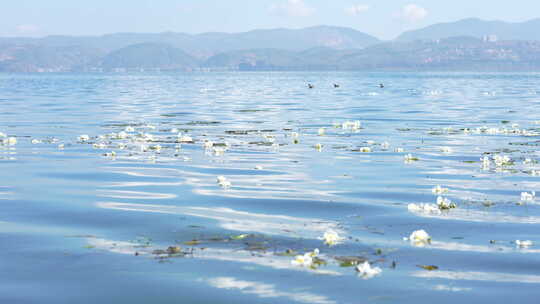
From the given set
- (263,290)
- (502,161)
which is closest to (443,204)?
(263,290)

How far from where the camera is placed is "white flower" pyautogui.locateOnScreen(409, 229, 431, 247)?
909 cm

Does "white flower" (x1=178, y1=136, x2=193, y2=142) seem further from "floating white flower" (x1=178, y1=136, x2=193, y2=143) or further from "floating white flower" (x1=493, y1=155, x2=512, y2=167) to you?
"floating white flower" (x1=493, y1=155, x2=512, y2=167)

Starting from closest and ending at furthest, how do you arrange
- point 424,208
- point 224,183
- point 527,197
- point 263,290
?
point 263,290 < point 424,208 < point 527,197 < point 224,183

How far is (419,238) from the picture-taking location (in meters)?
9.15

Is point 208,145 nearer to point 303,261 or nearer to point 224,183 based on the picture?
point 224,183

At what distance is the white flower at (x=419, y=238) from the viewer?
9086 millimetres

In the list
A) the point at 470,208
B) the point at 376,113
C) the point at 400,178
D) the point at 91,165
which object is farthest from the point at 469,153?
the point at 376,113

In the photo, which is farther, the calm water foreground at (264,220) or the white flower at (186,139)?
the white flower at (186,139)

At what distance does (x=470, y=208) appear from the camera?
11742mm

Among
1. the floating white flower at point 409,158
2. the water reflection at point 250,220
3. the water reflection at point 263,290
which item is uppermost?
the floating white flower at point 409,158

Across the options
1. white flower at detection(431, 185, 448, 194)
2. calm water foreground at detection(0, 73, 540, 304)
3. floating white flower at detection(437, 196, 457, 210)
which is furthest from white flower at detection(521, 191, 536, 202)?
floating white flower at detection(437, 196, 457, 210)

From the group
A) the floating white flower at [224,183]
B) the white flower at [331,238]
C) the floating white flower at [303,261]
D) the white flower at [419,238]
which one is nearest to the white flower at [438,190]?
the floating white flower at [224,183]

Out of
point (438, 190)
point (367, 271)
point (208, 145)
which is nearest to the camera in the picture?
point (367, 271)

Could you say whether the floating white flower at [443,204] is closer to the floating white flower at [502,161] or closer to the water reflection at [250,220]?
the water reflection at [250,220]
